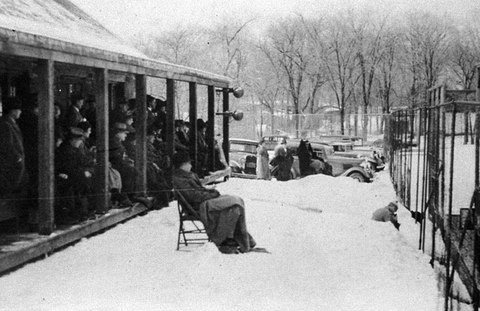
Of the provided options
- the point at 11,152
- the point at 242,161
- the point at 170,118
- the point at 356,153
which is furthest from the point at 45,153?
the point at 356,153

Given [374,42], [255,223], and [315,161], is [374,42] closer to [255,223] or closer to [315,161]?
[315,161]

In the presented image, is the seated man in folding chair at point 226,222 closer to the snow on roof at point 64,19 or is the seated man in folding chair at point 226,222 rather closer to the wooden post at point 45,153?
the wooden post at point 45,153

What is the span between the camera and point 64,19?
11.3 metres

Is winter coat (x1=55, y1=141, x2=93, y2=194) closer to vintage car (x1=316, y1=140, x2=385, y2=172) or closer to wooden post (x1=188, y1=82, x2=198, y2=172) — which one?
wooden post (x1=188, y1=82, x2=198, y2=172)

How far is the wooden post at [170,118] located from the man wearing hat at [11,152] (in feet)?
11.9

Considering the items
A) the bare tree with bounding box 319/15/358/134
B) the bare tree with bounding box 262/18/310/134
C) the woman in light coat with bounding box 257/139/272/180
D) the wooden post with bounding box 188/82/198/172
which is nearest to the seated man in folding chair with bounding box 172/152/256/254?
the wooden post with bounding box 188/82/198/172

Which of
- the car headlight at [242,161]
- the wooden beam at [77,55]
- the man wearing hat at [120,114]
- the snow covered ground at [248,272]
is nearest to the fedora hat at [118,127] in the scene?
the man wearing hat at [120,114]

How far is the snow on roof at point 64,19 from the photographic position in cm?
857

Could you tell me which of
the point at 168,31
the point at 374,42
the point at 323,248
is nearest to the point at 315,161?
the point at 374,42

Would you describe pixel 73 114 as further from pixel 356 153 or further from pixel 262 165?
pixel 356 153

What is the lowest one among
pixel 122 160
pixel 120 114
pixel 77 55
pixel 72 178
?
pixel 72 178

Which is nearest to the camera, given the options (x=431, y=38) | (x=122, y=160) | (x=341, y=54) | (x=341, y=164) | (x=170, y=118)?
(x=122, y=160)

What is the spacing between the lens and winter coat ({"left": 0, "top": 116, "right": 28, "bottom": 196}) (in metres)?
6.09

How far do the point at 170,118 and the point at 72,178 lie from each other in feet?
10.0
